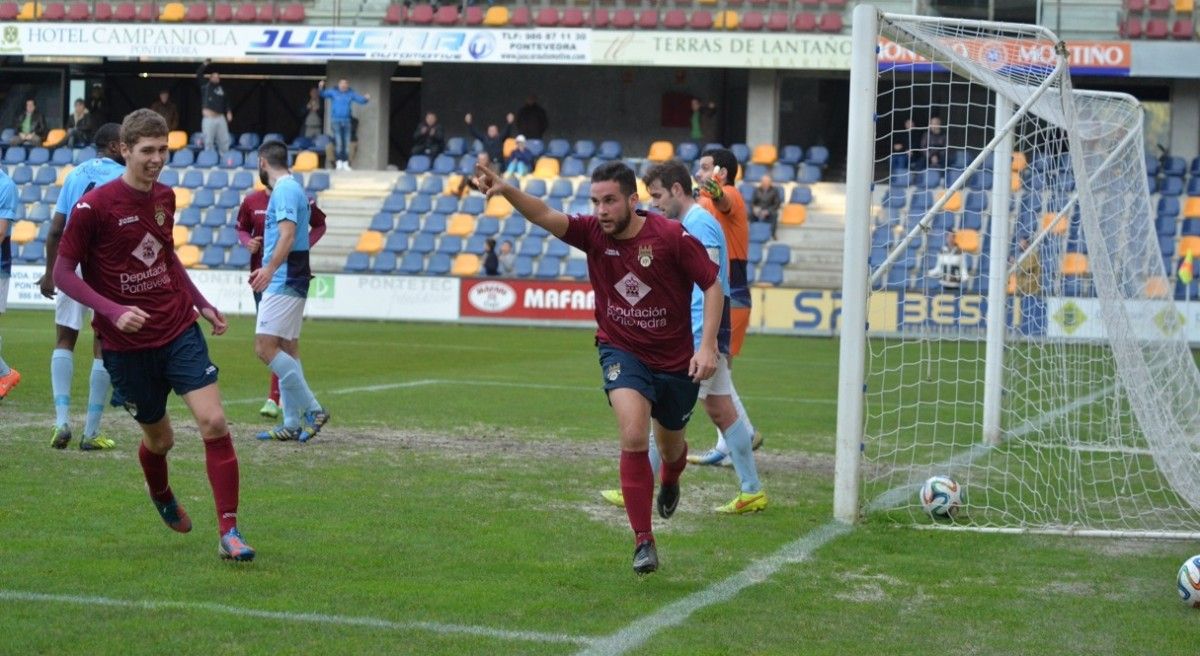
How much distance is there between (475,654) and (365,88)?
101 feet

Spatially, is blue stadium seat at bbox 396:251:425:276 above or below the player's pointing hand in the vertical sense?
below

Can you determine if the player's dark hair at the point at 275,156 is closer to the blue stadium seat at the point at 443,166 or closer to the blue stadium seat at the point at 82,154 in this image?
the blue stadium seat at the point at 443,166

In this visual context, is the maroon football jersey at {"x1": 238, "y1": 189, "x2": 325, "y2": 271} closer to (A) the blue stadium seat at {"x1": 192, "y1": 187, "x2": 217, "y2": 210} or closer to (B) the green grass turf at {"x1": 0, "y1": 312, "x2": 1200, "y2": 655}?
(B) the green grass turf at {"x1": 0, "y1": 312, "x2": 1200, "y2": 655}

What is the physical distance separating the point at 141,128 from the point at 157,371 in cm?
106

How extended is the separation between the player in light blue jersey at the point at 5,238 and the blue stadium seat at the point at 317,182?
2105 cm

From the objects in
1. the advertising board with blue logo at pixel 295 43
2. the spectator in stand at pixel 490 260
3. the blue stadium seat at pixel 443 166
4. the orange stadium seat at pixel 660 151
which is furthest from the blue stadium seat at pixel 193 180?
the orange stadium seat at pixel 660 151

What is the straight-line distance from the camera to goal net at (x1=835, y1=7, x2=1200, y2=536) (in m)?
8.23

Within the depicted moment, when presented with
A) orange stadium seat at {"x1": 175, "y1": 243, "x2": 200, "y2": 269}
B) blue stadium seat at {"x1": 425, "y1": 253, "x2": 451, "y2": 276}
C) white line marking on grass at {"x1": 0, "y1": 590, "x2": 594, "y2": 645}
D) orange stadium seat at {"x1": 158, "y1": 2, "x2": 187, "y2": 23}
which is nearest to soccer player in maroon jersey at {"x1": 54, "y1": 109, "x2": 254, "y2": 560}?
white line marking on grass at {"x1": 0, "y1": 590, "x2": 594, "y2": 645}

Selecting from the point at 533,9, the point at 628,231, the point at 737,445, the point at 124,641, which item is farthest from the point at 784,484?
the point at 533,9

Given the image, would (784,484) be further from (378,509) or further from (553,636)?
(553,636)

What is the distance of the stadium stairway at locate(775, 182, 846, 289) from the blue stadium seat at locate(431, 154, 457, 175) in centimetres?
767

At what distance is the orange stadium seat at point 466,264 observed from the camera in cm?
3027

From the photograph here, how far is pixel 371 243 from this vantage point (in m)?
31.8

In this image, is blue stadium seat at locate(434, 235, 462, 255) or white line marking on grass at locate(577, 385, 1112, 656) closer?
white line marking on grass at locate(577, 385, 1112, 656)
